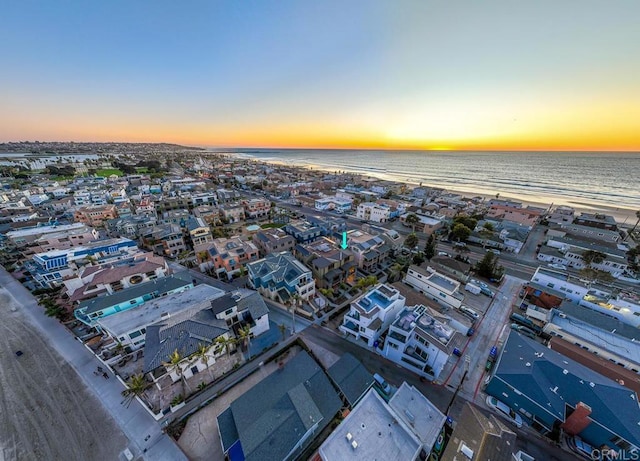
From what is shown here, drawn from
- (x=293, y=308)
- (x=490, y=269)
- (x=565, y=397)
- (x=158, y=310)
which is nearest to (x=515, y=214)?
(x=490, y=269)

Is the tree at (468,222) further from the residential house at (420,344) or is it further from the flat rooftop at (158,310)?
the flat rooftop at (158,310)

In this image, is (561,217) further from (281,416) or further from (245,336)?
(245,336)

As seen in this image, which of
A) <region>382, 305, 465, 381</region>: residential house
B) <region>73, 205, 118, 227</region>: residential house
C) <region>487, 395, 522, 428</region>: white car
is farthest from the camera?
<region>73, 205, 118, 227</region>: residential house

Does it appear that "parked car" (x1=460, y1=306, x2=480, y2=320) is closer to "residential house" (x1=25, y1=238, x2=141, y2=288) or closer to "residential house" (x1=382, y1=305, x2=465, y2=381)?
"residential house" (x1=382, y1=305, x2=465, y2=381)

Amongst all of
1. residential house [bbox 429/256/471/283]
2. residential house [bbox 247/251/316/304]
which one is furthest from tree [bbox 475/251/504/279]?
residential house [bbox 247/251/316/304]

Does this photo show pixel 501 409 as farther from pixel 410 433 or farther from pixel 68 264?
pixel 68 264

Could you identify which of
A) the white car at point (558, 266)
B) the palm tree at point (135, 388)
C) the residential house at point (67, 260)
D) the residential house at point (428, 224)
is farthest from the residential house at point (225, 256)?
the white car at point (558, 266)
